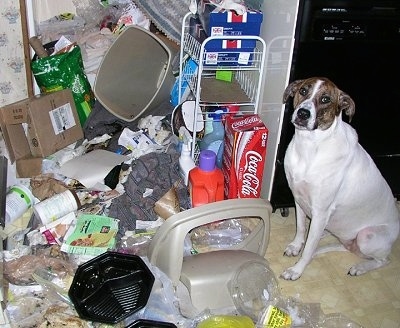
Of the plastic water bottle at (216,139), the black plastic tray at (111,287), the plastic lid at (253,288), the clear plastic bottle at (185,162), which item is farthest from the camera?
the plastic water bottle at (216,139)

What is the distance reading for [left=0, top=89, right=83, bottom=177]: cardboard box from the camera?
229 cm

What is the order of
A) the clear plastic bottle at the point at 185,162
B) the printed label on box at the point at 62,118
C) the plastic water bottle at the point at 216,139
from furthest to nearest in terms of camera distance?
1. the printed label on box at the point at 62,118
2. the plastic water bottle at the point at 216,139
3. the clear plastic bottle at the point at 185,162

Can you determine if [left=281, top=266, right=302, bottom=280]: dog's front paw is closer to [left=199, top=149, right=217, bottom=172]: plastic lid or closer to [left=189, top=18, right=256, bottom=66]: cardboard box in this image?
[left=199, top=149, right=217, bottom=172]: plastic lid

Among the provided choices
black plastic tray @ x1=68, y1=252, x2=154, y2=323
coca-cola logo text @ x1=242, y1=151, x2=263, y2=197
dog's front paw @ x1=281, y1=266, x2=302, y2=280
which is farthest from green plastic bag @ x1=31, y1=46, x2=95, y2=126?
dog's front paw @ x1=281, y1=266, x2=302, y2=280

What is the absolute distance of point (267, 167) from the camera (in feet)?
7.04

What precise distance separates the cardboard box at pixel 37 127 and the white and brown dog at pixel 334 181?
4.00 ft

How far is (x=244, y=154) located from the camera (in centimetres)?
199

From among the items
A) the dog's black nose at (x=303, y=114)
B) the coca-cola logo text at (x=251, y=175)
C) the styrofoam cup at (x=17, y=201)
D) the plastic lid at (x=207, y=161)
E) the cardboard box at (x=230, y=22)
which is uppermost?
the cardboard box at (x=230, y=22)

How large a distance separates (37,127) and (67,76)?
1.06 feet

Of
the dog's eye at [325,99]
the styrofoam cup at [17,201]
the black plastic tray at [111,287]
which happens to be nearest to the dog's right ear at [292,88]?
the dog's eye at [325,99]

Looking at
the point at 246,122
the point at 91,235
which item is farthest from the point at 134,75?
the point at 91,235

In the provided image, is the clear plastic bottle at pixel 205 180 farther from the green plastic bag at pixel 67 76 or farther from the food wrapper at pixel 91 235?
the green plastic bag at pixel 67 76

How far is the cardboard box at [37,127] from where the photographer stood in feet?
7.52

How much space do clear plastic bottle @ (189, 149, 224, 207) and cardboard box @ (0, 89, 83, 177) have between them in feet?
2.60
